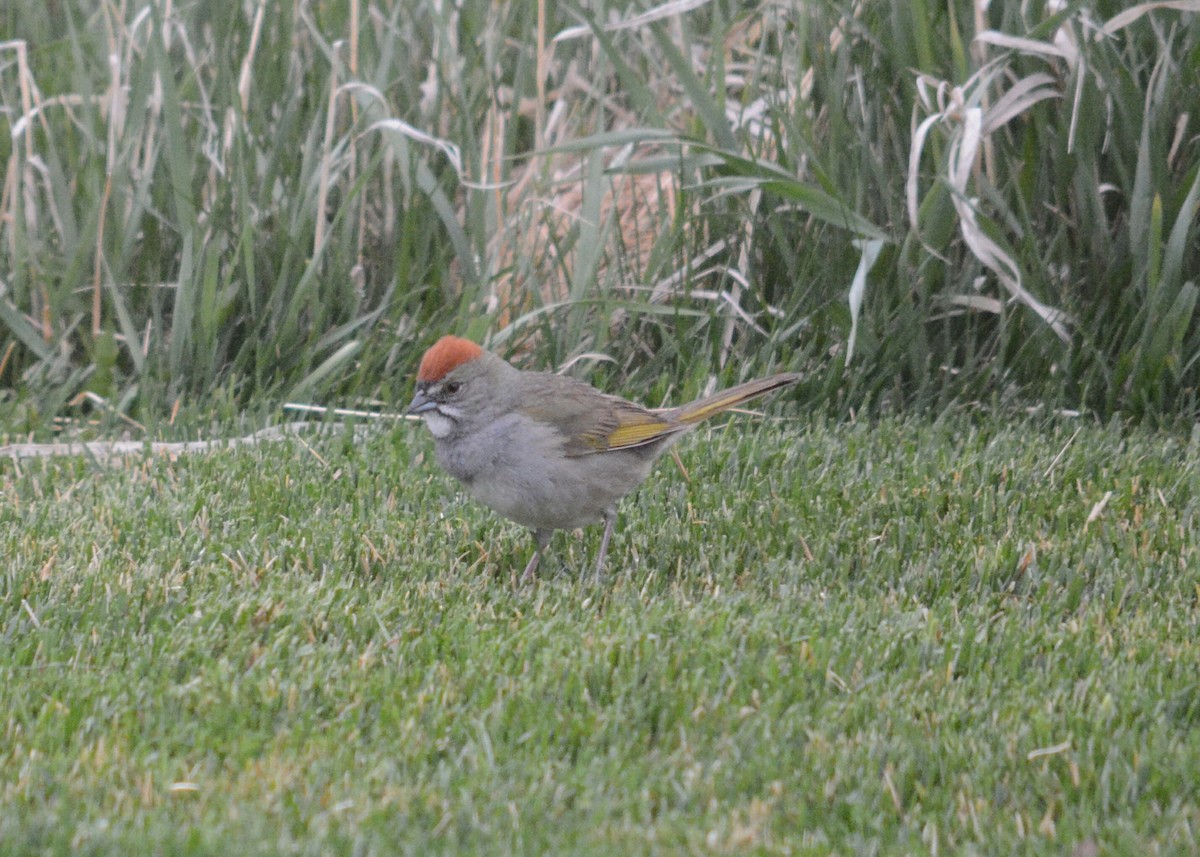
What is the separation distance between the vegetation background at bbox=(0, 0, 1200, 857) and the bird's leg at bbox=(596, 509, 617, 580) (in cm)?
6

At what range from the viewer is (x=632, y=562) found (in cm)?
525

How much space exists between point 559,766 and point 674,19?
17.9 ft

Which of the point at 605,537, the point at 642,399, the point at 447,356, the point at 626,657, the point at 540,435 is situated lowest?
the point at 642,399

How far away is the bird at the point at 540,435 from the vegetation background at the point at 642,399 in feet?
0.82

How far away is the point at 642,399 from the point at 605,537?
1567 millimetres

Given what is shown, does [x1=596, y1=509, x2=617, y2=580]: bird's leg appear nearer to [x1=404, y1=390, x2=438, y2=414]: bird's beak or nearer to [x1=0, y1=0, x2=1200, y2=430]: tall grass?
[x1=404, y1=390, x2=438, y2=414]: bird's beak

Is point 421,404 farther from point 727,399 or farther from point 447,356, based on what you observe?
point 727,399

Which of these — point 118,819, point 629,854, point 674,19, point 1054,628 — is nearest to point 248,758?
point 118,819

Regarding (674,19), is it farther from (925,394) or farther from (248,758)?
(248,758)

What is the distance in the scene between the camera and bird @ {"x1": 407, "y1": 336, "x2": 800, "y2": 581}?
200 inches

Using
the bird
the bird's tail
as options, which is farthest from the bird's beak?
the bird's tail

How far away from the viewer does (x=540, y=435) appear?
5.18m

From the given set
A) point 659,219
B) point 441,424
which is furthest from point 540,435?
point 659,219

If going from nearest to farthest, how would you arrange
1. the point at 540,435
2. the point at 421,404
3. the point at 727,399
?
the point at 540,435, the point at 421,404, the point at 727,399
